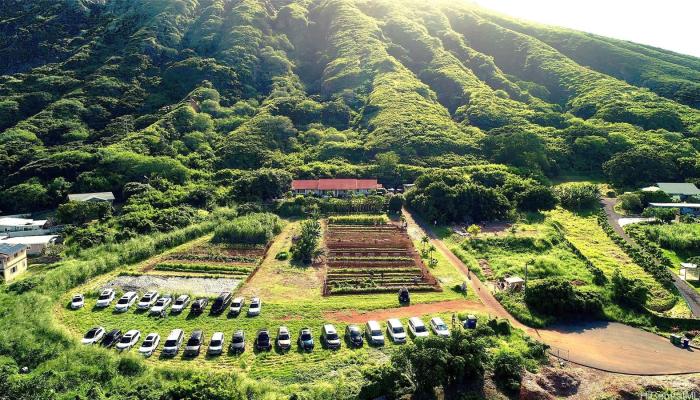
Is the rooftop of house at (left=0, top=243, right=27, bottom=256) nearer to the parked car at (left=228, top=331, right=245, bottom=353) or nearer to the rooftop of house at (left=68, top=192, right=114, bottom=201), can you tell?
the rooftop of house at (left=68, top=192, right=114, bottom=201)

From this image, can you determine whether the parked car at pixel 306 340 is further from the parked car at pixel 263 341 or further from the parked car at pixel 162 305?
the parked car at pixel 162 305

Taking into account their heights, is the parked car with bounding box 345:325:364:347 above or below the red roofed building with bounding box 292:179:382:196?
above

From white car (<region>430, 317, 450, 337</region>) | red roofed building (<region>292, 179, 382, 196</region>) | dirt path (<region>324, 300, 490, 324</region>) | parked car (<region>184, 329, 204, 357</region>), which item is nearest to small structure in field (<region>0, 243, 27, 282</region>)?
parked car (<region>184, 329, 204, 357</region>)

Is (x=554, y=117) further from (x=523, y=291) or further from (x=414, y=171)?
(x=523, y=291)

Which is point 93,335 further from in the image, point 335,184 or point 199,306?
point 335,184

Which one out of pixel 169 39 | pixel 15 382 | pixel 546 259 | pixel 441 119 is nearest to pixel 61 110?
pixel 169 39

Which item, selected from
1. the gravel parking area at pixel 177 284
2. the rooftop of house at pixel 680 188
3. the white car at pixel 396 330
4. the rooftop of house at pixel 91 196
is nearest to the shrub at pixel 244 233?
the gravel parking area at pixel 177 284

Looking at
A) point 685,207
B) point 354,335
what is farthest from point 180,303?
point 685,207
